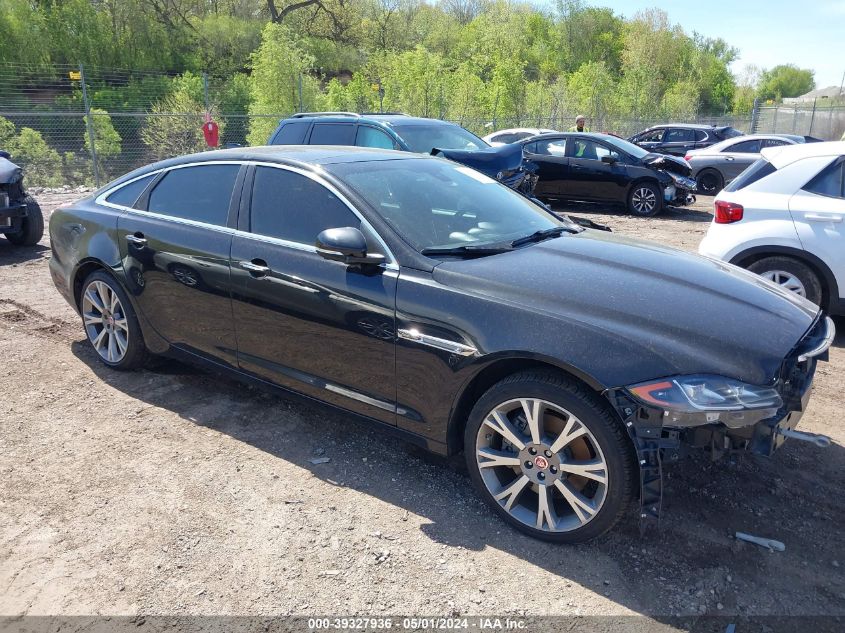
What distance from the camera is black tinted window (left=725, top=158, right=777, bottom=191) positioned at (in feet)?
19.4

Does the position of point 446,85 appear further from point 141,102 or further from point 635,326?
point 635,326

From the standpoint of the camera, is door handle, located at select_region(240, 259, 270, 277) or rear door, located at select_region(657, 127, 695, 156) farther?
rear door, located at select_region(657, 127, 695, 156)

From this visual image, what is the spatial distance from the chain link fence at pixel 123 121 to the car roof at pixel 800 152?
1336 centimetres

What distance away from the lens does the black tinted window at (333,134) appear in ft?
32.0

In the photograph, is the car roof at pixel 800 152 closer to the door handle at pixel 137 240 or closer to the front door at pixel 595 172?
the door handle at pixel 137 240

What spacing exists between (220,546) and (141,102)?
107 ft

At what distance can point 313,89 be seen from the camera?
21.6 m

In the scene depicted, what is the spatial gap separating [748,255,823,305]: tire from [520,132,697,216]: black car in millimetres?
7259

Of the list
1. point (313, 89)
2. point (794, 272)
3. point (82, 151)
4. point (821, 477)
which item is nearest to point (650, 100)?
point (313, 89)

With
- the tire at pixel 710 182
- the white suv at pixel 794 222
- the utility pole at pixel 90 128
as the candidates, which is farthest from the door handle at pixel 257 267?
the tire at pixel 710 182

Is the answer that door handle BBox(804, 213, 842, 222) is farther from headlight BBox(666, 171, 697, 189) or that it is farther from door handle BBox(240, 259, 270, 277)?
headlight BBox(666, 171, 697, 189)

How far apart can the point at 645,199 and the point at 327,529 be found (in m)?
11.3

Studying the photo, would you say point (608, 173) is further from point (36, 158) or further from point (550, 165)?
point (36, 158)

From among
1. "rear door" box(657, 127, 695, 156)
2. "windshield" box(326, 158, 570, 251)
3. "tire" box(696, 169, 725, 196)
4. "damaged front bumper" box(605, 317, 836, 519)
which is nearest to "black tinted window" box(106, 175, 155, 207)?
"windshield" box(326, 158, 570, 251)
